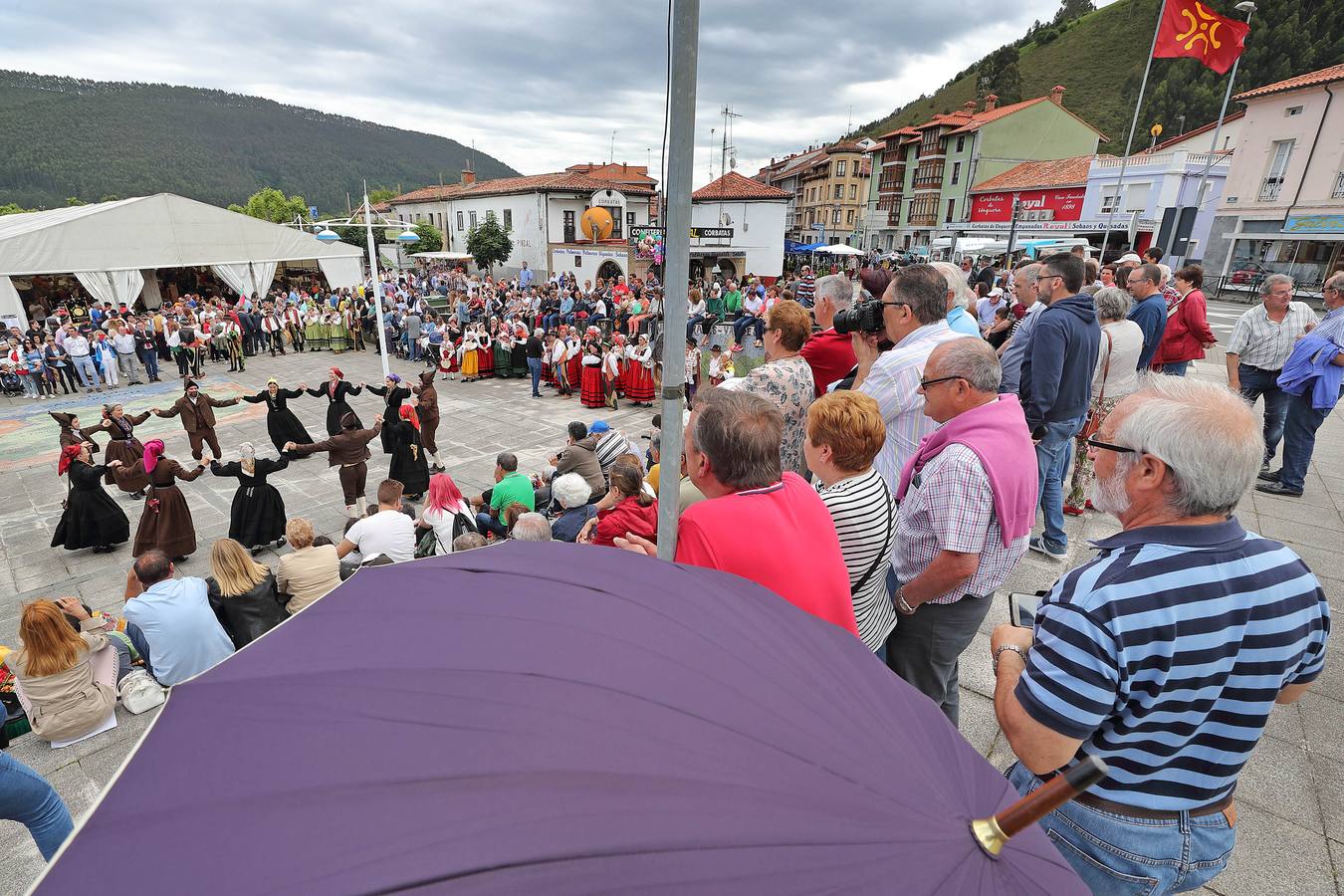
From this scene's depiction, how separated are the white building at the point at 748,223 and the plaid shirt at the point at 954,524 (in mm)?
37259

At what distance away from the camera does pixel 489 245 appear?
40.4 metres

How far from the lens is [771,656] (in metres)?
1.14

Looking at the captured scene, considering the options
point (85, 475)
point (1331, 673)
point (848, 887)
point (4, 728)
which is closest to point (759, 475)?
point (848, 887)

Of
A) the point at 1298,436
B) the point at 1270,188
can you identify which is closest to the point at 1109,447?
the point at 1298,436

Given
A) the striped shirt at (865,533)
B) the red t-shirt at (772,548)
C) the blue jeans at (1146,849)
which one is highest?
the red t-shirt at (772,548)

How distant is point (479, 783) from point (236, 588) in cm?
492

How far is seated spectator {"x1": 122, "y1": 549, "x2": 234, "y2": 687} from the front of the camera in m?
4.29

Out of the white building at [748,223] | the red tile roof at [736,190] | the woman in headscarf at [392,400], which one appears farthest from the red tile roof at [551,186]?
the woman in headscarf at [392,400]

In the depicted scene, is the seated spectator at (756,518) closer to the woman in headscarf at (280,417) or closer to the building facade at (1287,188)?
the woman in headscarf at (280,417)

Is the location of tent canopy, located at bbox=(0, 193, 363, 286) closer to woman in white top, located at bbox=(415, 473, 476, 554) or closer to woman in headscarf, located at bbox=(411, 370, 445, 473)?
woman in headscarf, located at bbox=(411, 370, 445, 473)

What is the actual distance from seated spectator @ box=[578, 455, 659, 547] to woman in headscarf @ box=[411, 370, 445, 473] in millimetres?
5667

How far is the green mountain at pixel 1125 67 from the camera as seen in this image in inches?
1841

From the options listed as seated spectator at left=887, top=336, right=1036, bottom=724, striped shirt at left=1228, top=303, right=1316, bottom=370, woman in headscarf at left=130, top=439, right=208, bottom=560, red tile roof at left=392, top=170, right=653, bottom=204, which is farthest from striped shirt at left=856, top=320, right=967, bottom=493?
red tile roof at left=392, top=170, right=653, bottom=204

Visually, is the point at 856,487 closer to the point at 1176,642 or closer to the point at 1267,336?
the point at 1176,642
